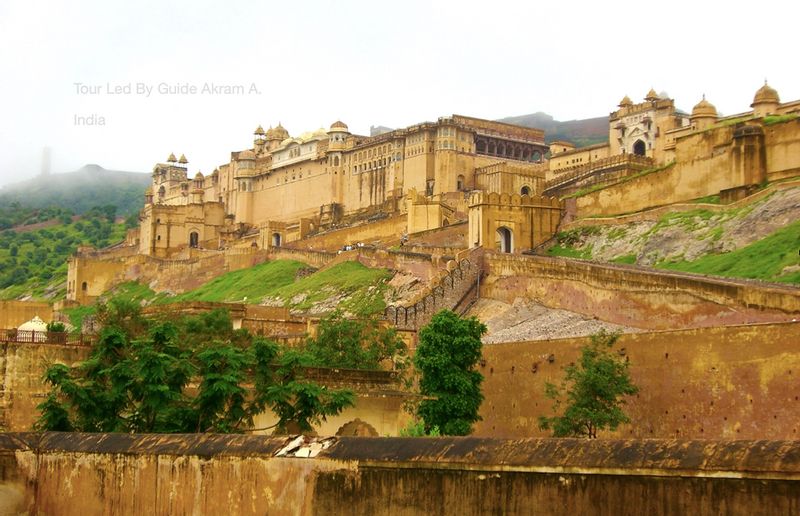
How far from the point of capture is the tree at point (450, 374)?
27.6 meters

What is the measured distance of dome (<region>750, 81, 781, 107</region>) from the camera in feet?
207

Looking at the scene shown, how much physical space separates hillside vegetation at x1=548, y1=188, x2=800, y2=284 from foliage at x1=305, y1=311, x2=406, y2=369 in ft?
41.5

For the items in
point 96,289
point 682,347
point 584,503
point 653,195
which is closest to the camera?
point 584,503

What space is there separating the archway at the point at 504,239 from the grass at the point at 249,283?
46.5ft

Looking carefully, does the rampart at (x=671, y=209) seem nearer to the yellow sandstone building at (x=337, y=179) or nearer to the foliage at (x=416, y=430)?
the yellow sandstone building at (x=337, y=179)

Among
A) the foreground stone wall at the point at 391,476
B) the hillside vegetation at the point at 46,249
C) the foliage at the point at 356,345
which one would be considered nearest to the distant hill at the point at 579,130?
the hillside vegetation at the point at 46,249

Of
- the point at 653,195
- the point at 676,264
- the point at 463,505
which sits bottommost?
the point at 463,505

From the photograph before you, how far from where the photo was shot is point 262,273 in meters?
74.4

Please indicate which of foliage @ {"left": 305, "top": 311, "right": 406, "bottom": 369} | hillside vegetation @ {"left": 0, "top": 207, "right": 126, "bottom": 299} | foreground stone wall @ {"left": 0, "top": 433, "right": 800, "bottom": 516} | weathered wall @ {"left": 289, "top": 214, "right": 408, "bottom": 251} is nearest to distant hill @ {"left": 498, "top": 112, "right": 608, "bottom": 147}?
hillside vegetation @ {"left": 0, "top": 207, "right": 126, "bottom": 299}

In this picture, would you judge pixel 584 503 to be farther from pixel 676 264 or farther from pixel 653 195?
pixel 653 195

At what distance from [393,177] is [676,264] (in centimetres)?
4328

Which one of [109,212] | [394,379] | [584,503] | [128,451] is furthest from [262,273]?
[109,212]

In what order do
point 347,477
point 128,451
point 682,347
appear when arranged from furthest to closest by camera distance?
point 682,347, point 128,451, point 347,477

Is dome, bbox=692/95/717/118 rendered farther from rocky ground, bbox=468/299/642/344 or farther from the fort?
rocky ground, bbox=468/299/642/344
